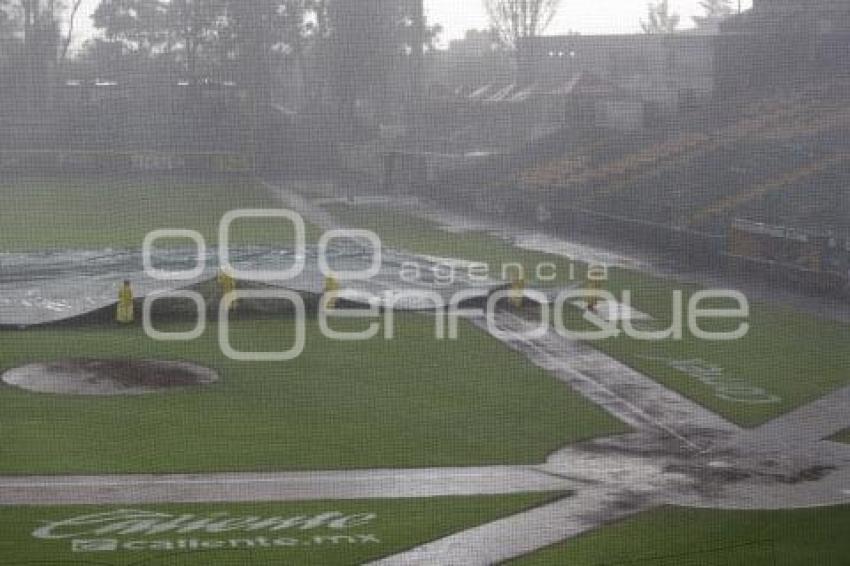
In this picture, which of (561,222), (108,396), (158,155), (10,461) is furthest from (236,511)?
(158,155)

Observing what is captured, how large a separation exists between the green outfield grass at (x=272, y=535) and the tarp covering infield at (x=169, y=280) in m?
9.17

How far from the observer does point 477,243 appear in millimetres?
33656

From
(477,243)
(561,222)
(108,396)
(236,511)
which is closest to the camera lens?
(236,511)

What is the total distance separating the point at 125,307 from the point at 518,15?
1399 inches

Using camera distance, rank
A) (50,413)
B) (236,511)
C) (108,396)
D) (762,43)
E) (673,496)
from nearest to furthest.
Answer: (236,511) < (673,496) < (50,413) < (108,396) < (762,43)

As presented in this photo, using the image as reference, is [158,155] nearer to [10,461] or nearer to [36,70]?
[36,70]

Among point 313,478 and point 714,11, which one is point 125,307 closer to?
point 313,478

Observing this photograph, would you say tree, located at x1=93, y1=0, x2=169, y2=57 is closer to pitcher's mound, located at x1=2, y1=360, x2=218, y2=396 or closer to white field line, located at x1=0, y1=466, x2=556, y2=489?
pitcher's mound, located at x1=2, y1=360, x2=218, y2=396

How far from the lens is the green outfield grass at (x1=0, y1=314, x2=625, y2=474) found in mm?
13688

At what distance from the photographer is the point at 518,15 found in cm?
5406

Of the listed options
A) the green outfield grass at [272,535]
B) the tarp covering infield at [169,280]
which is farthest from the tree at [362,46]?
the green outfield grass at [272,535]

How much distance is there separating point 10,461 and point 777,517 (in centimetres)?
648

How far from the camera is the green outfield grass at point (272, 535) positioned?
34.8ft

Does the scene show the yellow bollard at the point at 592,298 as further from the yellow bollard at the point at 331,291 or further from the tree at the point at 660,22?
the tree at the point at 660,22
